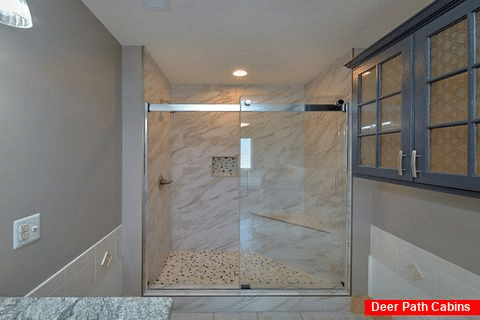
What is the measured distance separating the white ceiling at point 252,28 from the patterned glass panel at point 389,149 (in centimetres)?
83

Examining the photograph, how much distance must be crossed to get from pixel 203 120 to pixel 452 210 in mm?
2919

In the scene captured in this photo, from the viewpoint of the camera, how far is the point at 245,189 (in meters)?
3.07

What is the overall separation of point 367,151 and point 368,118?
0.67 ft

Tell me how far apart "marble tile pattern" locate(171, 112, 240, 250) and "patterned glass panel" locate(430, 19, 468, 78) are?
281 cm

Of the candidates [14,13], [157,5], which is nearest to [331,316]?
[157,5]

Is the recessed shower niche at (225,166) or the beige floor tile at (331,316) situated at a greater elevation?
the recessed shower niche at (225,166)

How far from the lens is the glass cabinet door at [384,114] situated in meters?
1.45

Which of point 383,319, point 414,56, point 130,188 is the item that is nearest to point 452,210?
point 414,56

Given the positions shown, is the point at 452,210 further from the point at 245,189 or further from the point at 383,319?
the point at 245,189

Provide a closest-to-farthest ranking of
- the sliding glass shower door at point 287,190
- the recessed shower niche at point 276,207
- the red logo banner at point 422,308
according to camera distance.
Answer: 1. the red logo banner at point 422,308
2. the recessed shower niche at point 276,207
3. the sliding glass shower door at point 287,190

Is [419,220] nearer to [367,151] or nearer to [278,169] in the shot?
[367,151]

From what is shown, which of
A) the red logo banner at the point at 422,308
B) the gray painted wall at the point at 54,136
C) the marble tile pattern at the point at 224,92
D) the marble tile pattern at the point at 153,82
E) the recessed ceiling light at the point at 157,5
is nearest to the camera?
the gray painted wall at the point at 54,136

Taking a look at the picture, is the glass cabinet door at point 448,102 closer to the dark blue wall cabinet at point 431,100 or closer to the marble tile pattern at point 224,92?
the dark blue wall cabinet at point 431,100

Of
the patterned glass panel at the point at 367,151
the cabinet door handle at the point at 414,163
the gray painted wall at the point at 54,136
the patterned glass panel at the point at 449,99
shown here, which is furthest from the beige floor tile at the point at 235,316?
the patterned glass panel at the point at 449,99
